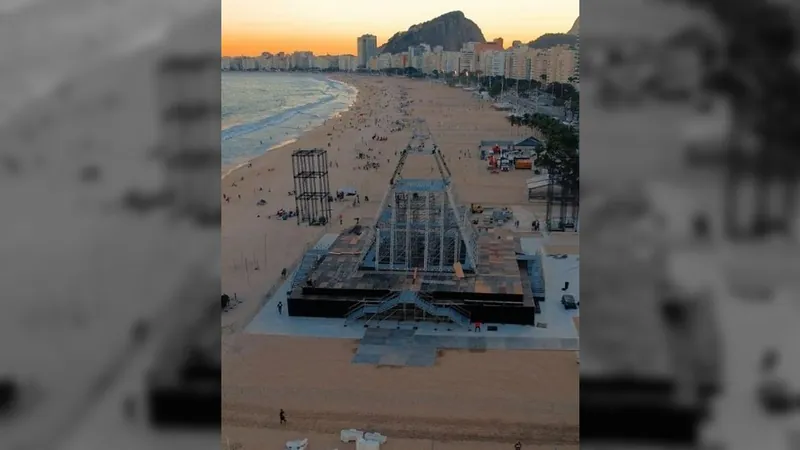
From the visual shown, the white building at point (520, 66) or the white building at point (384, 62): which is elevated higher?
the white building at point (384, 62)

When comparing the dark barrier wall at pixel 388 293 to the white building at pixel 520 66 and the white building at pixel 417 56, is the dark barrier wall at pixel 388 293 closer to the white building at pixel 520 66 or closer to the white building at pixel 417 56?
the white building at pixel 520 66

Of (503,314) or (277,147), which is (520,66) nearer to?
(277,147)

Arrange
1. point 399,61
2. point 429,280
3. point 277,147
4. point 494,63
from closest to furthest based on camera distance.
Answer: point 429,280 → point 277,147 → point 494,63 → point 399,61

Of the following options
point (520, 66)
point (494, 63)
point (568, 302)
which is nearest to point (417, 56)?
point (494, 63)

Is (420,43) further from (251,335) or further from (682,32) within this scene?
(682,32)

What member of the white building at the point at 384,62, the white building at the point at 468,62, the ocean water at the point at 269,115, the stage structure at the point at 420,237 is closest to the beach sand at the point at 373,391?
the stage structure at the point at 420,237

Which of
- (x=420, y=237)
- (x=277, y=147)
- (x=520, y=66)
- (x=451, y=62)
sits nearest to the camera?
(x=420, y=237)
